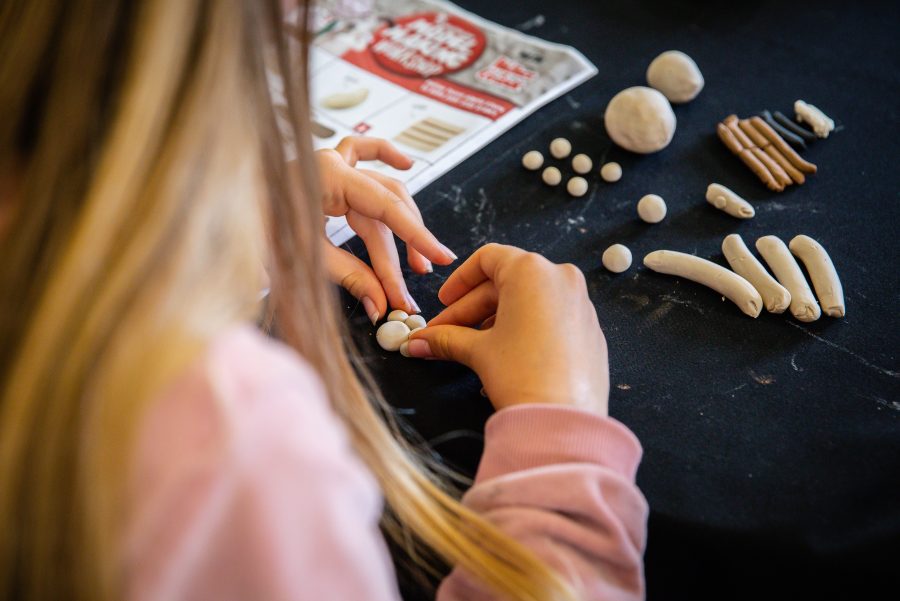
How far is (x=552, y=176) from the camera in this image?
806mm

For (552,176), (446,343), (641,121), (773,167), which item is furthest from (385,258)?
(773,167)

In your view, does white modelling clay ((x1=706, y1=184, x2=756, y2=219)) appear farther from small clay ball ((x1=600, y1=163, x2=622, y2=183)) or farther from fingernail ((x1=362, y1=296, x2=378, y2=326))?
fingernail ((x1=362, y1=296, x2=378, y2=326))

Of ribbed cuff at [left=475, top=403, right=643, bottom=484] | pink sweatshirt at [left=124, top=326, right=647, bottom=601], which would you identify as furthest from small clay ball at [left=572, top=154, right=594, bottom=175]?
pink sweatshirt at [left=124, top=326, right=647, bottom=601]

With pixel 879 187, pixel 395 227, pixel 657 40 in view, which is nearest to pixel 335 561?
pixel 395 227

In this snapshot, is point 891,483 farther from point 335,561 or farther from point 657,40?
point 657,40

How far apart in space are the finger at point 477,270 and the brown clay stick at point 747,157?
0.33 metres

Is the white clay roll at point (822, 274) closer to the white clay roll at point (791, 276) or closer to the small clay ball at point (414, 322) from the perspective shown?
the white clay roll at point (791, 276)

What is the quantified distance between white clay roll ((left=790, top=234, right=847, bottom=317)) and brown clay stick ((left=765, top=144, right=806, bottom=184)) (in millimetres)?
95

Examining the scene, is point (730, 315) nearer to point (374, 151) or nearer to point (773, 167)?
point (773, 167)

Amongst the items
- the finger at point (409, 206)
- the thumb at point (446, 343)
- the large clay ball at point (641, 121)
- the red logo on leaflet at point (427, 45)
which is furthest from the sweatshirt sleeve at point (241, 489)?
the red logo on leaflet at point (427, 45)

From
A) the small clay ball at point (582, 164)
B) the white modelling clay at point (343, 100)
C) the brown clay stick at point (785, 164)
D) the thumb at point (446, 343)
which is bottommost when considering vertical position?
the thumb at point (446, 343)

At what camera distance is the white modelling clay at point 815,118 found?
84 centimetres

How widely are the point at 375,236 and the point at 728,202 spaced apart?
377 mm

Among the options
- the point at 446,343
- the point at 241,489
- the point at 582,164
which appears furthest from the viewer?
the point at 582,164
